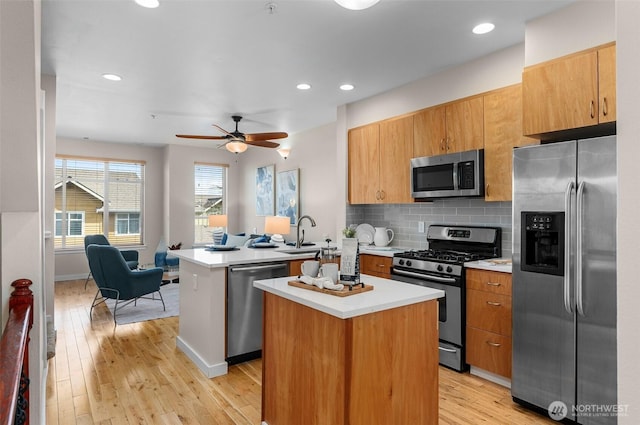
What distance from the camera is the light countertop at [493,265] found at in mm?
2961

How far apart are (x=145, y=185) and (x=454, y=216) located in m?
6.56

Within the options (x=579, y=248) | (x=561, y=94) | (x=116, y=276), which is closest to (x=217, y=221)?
(x=116, y=276)

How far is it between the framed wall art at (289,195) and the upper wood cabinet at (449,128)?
2.99 metres

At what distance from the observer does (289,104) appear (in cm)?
493

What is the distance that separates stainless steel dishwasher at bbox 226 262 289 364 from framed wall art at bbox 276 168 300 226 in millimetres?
3203

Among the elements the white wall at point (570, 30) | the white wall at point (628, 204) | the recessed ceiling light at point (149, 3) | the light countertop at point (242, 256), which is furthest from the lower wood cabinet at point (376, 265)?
the white wall at point (628, 204)

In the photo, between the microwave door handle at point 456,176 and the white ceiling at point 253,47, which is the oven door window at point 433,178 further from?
the white ceiling at point 253,47

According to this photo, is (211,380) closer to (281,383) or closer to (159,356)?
(159,356)

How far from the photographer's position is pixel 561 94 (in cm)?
261

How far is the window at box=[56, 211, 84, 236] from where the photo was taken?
7.26 m

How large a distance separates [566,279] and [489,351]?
3.14ft

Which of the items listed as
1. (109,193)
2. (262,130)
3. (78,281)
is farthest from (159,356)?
(109,193)

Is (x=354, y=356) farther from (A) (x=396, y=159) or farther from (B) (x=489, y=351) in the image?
(A) (x=396, y=159)

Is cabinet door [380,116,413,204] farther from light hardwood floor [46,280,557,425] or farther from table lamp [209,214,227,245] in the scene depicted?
table lamp [209,214,227,245]
